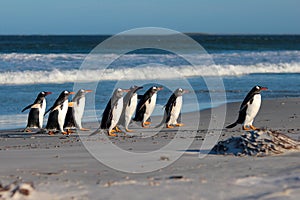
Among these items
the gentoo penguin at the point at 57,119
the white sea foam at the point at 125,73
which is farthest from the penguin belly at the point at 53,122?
the white sea foam at the point at 125,73

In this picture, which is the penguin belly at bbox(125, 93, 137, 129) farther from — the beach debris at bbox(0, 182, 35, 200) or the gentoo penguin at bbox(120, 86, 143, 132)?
the beach debris at bbox(0, 182, 35, 200)

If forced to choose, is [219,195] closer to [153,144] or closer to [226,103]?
[153,144]

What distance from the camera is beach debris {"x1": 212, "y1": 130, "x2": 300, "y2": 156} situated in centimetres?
714

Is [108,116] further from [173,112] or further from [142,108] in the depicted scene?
[173,112]

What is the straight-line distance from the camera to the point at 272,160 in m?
6.72

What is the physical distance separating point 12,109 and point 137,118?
3544 mm

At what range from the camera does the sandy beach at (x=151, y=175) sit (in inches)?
205

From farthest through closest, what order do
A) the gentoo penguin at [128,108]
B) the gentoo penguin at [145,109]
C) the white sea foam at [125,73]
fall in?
the white sea foam at [125,73] → the gentoo penguin at [145,109] → the gentoo penguin at [128,108]

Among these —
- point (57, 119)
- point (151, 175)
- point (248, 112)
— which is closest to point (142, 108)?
point (57, 119)

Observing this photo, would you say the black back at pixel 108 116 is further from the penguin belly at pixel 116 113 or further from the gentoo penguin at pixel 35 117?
the gentoo penguin at pixel 35 117

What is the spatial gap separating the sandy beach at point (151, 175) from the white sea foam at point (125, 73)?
15077 mm

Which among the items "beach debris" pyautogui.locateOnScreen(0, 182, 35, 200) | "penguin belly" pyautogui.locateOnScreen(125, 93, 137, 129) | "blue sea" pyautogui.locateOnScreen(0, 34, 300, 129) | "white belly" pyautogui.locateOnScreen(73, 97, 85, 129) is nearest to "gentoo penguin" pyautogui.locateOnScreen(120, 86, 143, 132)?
"penguin belly" pyautogui.locateOnScreen(125, 93, 137, 129)

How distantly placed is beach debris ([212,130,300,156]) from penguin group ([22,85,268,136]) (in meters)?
3.22

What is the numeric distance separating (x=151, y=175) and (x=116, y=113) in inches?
191
